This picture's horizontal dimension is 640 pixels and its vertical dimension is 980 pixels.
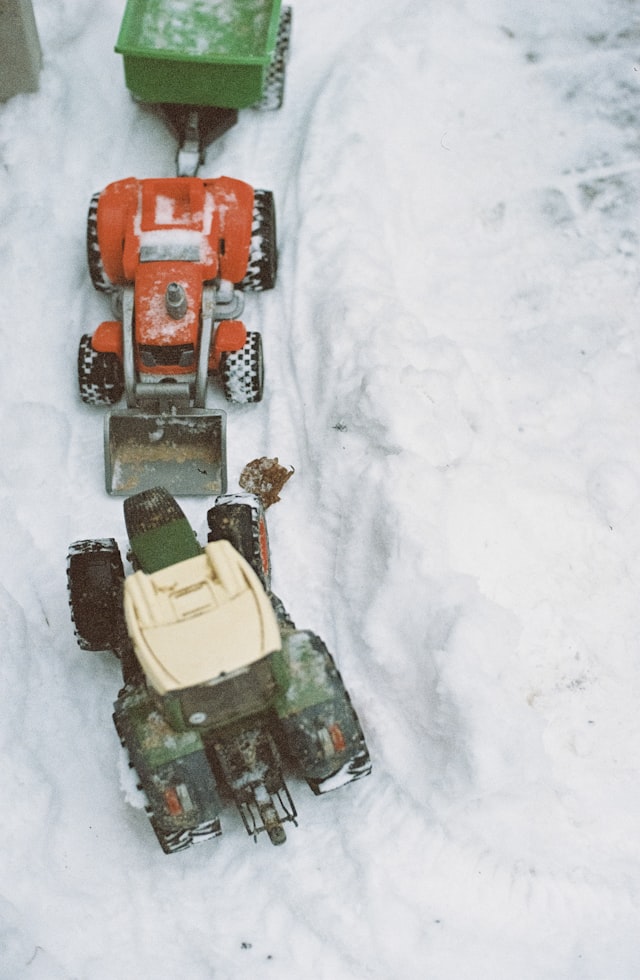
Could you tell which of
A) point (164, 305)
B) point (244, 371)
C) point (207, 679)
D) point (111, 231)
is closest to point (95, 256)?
point (111, 231)

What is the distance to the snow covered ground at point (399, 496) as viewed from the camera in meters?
2.67

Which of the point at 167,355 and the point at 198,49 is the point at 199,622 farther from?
the point at 198,49

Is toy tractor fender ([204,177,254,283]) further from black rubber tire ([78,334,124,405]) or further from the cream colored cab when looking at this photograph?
the cream colored cab

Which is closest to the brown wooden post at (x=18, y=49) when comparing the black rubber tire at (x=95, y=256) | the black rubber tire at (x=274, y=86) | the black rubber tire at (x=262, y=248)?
the black rubber tire at (x=95, y=256)

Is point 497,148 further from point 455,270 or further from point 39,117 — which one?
point 39,117

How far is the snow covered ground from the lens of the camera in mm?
2670

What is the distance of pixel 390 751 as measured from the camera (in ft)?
9.23

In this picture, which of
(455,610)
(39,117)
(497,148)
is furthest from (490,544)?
(39,117)

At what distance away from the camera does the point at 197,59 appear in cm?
342

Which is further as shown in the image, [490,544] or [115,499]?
[115,499]

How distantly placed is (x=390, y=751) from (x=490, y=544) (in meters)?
0.78

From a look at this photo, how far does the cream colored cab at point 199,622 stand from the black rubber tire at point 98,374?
3.69ft

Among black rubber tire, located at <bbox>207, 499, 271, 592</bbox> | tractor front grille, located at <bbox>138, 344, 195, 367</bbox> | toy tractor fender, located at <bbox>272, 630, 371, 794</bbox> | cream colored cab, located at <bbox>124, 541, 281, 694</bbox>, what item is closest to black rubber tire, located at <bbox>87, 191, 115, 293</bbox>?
tractor front grille, located at <bbox>138, 344, 195, 367</bbox>

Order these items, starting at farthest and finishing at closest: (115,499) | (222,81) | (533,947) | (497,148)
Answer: (497,148)
(222,81)
(115,499)
(533,947)
